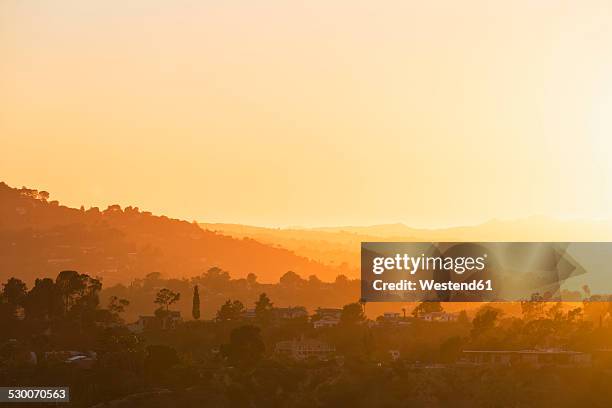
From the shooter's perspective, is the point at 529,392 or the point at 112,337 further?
the point at 112,337

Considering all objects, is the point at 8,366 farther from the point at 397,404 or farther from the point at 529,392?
the point at 529,392

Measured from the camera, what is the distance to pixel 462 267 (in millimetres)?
130000

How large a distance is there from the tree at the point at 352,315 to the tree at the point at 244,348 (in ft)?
115

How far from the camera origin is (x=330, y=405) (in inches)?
4555

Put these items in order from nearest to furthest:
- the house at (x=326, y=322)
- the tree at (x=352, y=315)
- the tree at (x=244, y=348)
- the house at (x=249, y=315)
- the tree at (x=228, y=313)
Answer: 1. the tree at (x=244, y=348)
2. the tree at (x=228, y=313)
3. the house at (x=249, y=315)
4. the tree at (x=352, y=315)
5. the house at (x=326, y=322)

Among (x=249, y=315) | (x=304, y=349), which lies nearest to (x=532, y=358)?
(x=304, y=349)

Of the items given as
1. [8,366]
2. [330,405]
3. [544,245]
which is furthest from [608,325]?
[8,366]

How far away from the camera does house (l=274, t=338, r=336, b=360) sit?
13525 cm

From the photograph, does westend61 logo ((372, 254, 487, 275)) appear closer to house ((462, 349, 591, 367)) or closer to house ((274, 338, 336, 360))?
house ((462, 349, 591, 367))

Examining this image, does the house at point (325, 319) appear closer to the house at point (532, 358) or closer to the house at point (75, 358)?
the house at point (532, 358)

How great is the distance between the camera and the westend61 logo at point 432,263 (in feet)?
411

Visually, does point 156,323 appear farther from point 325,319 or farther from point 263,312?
point 325,319

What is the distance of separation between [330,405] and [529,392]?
61.7 ft

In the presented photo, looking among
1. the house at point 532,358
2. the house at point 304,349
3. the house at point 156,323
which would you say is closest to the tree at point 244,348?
the house at point 304,349
